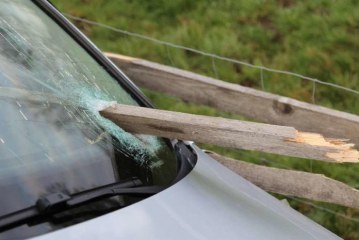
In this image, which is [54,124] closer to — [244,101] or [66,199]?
[66,199]

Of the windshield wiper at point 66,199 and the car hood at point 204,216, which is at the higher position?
the windshield wiper at point 66,199

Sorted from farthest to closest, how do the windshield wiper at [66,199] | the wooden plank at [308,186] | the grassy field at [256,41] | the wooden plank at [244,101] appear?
the grassy field at [256,41], the wooden plank at [244,101], the wooden plank at [308,186], the windshield wiper at [66,199]

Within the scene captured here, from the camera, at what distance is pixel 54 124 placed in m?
2.33

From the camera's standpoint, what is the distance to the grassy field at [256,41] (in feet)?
14.9

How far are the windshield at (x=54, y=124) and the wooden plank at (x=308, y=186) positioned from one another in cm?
64

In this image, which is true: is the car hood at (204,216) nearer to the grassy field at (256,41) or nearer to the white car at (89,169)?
the white car at (89,169)

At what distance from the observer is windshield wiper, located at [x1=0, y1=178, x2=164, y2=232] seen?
196 cm

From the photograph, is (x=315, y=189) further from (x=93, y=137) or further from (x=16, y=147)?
(x=16, y=147)

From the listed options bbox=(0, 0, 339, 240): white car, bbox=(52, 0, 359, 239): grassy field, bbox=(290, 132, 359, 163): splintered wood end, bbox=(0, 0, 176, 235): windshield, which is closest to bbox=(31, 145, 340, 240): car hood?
bbox=(0, 0, 339, 240): white car

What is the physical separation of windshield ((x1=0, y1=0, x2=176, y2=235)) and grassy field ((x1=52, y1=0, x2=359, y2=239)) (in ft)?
5.64

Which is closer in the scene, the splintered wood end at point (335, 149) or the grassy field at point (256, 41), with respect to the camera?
the splintered wood end at point (335, 149)

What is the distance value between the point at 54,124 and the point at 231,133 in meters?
0.58

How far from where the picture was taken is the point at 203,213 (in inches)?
84.1

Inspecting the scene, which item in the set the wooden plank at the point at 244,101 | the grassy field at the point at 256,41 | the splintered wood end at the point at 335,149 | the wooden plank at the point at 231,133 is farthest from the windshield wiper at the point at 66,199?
the grassy field at the point at 256,41
